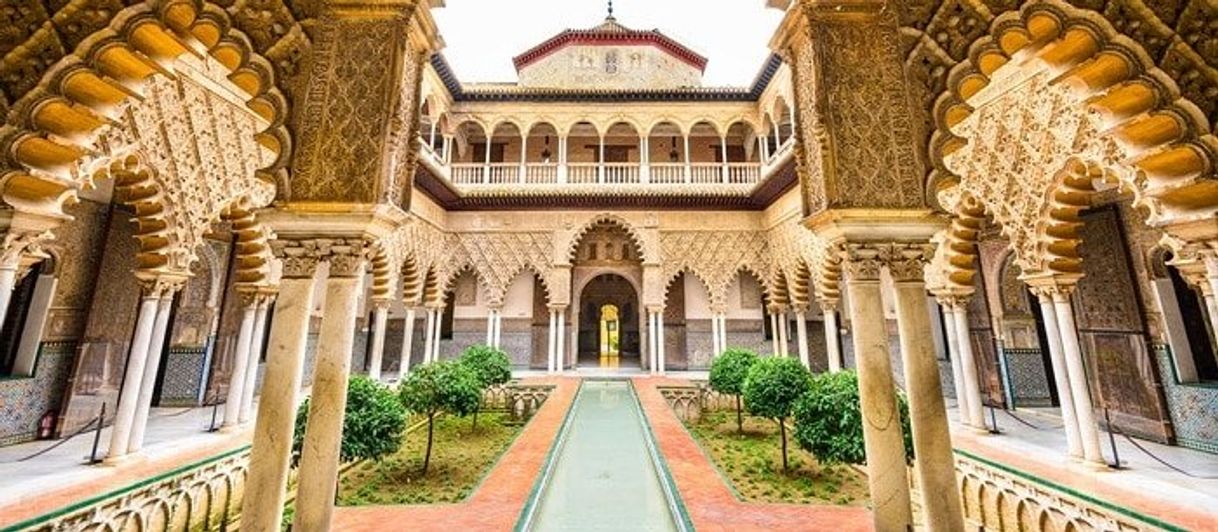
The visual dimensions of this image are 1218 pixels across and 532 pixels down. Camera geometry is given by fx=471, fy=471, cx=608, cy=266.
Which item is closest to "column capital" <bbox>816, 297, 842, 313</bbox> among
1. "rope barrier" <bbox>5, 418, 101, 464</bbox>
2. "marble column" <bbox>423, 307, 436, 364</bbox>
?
"marble column" <bbox>423, 307, 436, 364</bbox>

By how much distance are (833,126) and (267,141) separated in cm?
367

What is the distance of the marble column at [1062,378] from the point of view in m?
5.23

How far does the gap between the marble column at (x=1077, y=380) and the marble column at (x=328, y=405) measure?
7141 millimetres

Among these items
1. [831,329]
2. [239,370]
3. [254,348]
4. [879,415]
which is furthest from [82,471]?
[831,329]

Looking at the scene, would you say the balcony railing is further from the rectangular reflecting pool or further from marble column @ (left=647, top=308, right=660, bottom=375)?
the rectangular reflecting pool

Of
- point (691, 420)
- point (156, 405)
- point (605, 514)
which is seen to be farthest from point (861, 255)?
point (156, 405)

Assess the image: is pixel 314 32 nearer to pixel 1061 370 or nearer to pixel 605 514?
pixel 605 514

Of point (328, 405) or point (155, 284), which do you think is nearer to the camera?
point (328, 405)

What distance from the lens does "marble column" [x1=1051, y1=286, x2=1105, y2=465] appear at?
5039 mm

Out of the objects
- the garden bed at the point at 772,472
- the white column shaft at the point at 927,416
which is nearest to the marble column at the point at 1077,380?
the garden bed at the point at 772,472

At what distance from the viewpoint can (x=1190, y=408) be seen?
19.3 ft

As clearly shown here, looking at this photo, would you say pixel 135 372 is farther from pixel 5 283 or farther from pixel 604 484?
pixel 604 484

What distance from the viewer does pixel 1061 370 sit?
5371 mm

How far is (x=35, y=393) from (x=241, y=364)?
223 cm
